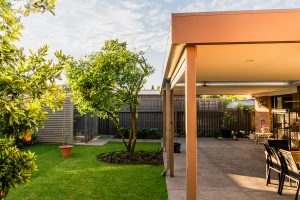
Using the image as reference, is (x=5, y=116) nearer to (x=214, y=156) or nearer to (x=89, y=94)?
(x=89, y=94)

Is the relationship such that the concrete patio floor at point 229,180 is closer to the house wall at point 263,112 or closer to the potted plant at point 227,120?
the house wall at point 263,112

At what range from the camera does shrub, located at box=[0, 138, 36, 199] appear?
283 centimetres

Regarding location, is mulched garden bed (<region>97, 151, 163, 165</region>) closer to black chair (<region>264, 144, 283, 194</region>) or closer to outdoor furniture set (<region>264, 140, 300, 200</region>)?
black chair (<region>264, 144, 283, 194</region>)

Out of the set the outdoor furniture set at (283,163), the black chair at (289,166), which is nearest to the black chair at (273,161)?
the outdoor furniture set at (283,163)

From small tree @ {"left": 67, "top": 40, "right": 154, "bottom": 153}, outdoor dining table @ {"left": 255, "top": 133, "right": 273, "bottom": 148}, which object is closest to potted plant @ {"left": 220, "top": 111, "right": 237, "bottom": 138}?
outdoor dining table @ {"left": 255, "top": 133, "right": 273, "bottom": 148}

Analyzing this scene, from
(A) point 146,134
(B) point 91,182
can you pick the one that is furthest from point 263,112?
(B) point 91,182

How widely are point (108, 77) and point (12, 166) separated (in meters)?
6.32

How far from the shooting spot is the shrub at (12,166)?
2830 mm

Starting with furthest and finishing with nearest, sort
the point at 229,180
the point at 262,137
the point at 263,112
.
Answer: the point at 263,112 → the point at 262,137 → the point at 229,180

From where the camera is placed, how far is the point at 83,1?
868 cm

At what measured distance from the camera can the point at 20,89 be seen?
2664 mm

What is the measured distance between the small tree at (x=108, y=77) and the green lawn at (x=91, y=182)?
6.84 ft

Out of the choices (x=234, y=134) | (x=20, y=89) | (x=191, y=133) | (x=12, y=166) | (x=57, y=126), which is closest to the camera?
(x=20, y=89)

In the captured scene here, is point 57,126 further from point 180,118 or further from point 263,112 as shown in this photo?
point 263,112
